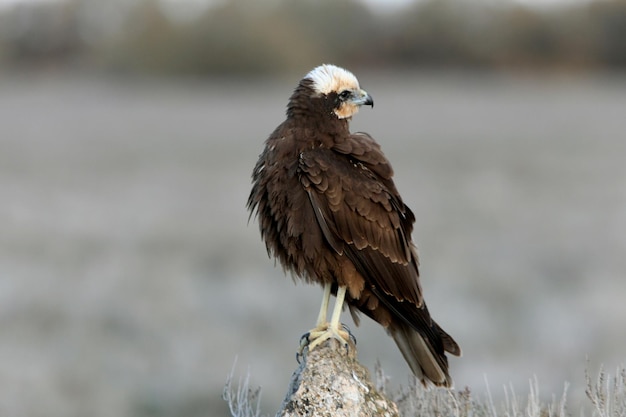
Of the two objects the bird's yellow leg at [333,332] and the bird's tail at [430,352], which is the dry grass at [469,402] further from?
the bird's yellow leg at [333,332]

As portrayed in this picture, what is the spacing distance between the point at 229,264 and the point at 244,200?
4202 millimetres

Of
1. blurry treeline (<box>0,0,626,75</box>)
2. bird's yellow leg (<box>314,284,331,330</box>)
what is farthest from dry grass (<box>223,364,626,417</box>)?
blurry treeline (<box>0,0,626,75</box>)

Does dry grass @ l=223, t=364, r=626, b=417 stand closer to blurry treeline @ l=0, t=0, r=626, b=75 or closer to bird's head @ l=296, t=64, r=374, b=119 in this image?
bird's head @ l=296, t=64, r=374, b=119

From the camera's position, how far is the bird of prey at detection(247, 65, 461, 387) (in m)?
4.79

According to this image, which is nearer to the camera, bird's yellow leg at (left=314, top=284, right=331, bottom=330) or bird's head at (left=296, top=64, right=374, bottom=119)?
bird's yellow leg at (left=314, top=284, right=331, bottom=330)

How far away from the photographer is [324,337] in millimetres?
4840

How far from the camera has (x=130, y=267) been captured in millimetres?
14898

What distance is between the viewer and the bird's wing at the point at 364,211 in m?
4.78

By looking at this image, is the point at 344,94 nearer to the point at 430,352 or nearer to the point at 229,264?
the point at 430,352

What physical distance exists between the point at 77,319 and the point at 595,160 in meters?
15.7

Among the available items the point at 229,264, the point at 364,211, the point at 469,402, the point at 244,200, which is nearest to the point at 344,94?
the point at 364,211

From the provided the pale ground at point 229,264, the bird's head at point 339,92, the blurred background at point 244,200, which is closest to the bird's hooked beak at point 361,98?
the bird's head at point 339,92

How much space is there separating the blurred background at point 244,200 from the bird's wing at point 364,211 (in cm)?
221

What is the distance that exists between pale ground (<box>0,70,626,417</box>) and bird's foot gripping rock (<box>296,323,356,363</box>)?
1.36 metres
